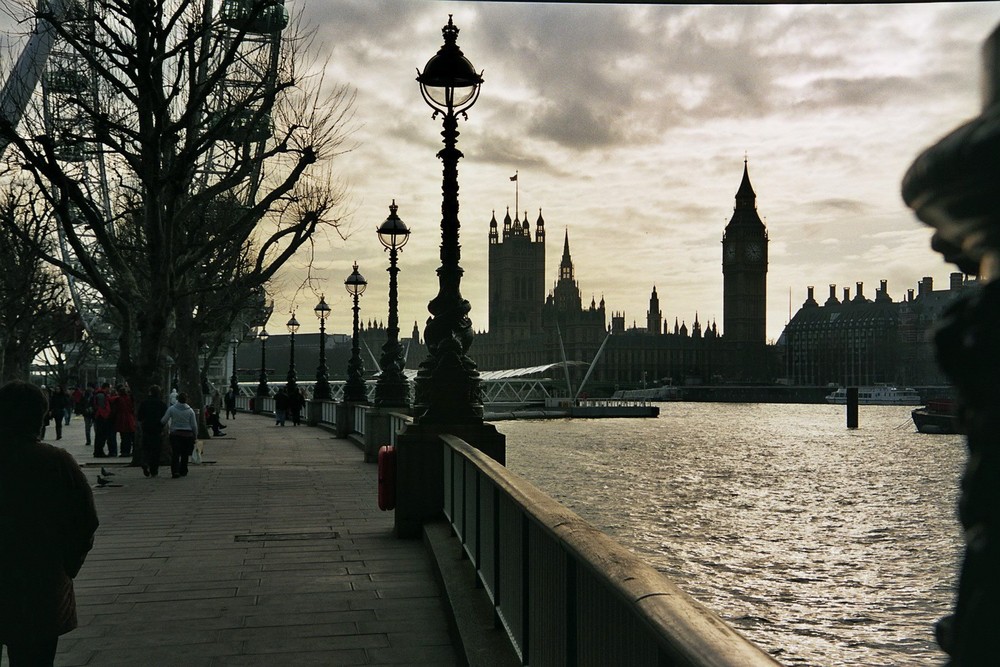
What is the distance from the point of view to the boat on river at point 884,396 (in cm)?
14088

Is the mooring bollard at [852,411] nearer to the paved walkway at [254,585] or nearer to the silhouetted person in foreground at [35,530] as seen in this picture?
the paved walkway at [254,585]

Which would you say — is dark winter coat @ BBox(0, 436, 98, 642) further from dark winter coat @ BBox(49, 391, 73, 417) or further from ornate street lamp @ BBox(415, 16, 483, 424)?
dark winter coat @ BBox(49, 391, 73, 417)

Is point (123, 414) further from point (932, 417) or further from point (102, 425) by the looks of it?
point (932, 417)

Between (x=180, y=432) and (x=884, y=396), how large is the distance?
454ft

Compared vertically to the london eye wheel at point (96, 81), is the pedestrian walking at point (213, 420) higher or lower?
lower

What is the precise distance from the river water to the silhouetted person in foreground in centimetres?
344

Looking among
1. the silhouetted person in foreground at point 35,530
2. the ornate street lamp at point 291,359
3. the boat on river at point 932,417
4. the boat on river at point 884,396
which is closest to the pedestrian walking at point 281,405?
the ornate street lamp at point 291,359

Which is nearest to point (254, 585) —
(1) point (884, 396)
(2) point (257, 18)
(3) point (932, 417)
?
(2) point (257, 18)

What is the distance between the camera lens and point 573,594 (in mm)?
3910

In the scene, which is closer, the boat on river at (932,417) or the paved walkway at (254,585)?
the paved walkway at (254,585)

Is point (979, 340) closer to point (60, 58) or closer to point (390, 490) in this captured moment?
point (390, 490)

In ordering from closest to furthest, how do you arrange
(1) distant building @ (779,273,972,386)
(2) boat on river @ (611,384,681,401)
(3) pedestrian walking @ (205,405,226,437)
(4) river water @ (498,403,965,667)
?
(4) river water @ (498,403,965,667)
(3) pedestrian walking @ (205,405,226,437)
(2) boat on river @ (611,384,681,401)
(1) distant building @ (779,273,972,386)

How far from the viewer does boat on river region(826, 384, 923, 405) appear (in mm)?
140875

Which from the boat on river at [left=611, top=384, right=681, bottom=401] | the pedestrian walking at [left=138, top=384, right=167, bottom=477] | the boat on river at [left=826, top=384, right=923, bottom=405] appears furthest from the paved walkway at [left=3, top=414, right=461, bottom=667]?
the boat on river at [left=611, top=384, right=681, bottom=401]
